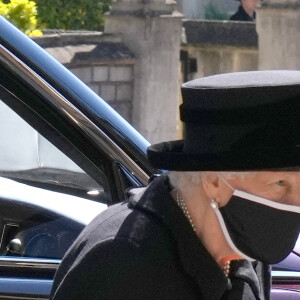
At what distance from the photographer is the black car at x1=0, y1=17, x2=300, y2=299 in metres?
3.00

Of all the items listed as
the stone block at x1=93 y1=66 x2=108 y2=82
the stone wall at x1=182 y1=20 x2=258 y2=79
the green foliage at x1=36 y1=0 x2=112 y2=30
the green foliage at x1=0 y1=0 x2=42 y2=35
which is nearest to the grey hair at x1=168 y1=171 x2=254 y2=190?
the green foliage at x1=0 y1=0 x2=42 y2=35

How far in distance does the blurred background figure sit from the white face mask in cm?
943

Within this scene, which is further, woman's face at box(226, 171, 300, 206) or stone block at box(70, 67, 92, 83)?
stone block at box(70, 67, 92, 83)

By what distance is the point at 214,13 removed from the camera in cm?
1544

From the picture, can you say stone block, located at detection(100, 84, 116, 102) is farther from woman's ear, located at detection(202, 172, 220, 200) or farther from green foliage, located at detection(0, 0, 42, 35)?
woman's ear, located at detection(202, 172, 220, 200)

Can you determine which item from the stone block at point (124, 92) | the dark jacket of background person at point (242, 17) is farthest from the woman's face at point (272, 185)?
the dark jacket of background person at point (242, 17)

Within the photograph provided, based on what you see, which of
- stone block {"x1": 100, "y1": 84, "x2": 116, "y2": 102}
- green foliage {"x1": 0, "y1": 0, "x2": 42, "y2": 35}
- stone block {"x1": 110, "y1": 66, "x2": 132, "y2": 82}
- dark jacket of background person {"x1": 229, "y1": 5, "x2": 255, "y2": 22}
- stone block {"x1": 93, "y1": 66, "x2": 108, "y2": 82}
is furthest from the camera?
dark jacket of background person {"x1": 229, "y1": 5, "x2": 255, "y2": 22}

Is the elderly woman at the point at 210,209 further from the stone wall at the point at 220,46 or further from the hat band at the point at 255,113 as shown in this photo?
the stone wall at the point at 220,46

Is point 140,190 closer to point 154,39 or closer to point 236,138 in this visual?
point 236,138

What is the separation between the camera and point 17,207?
121 inches

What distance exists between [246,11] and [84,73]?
11.7 ft

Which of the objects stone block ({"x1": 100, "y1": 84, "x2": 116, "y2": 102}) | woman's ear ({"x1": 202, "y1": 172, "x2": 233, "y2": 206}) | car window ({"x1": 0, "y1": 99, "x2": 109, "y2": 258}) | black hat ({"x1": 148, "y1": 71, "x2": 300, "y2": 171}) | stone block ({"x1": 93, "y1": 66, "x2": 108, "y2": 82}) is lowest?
stone block ({"x1": 100, "y1": 84, "x2": 116, "y2": 102})

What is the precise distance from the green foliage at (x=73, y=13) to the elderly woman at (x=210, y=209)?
9390 millimetres

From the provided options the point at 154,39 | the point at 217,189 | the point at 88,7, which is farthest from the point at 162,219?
the point at 88,7
